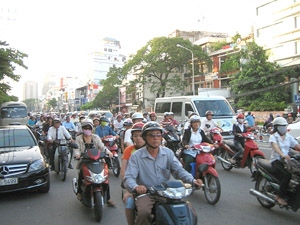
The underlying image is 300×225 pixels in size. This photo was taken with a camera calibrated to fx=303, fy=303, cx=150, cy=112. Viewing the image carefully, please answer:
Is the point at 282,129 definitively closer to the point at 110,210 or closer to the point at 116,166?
the point at 110,210

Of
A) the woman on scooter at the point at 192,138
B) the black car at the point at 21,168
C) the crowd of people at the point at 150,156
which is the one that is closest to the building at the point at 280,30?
the crowd of people at the point at 150,156

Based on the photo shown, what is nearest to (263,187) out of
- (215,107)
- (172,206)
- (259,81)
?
(172,206)

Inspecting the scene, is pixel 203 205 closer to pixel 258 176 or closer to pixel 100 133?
pixel 258 176

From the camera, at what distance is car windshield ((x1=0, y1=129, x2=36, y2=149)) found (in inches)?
272

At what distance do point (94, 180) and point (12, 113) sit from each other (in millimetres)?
23515

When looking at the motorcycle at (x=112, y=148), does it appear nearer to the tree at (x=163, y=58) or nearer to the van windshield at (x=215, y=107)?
the van windshield at (x=215, y=107)

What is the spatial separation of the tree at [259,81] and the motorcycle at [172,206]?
91.7ft

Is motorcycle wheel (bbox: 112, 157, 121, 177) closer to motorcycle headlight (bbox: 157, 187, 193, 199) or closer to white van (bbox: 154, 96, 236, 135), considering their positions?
white van (bbox: 154, 96, 236, 135)

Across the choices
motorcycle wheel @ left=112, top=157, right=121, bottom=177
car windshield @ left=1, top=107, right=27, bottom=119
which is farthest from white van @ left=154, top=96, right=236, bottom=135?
car windshield @ left=1, top=107, right=27, bottom=119

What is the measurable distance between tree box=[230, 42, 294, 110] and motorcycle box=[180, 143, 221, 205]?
978 inches

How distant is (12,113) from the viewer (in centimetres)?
2558

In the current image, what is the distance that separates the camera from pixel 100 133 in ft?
26.7

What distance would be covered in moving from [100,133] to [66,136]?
939 millimetres

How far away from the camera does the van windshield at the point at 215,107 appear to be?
13156 millimetres
